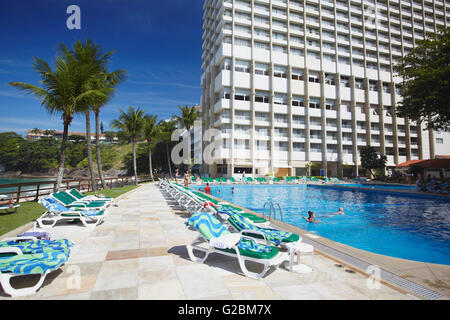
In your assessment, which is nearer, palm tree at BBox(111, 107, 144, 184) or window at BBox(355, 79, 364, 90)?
palm tree at BBox(111, 107, 144, 184)

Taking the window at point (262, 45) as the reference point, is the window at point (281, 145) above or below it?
below

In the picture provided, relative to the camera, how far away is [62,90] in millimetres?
10266

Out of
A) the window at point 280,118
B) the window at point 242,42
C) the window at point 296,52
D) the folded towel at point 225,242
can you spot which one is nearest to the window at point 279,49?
the window at point 296,52

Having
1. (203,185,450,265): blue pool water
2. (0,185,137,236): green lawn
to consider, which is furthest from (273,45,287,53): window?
(0,185,137,236): green lawn

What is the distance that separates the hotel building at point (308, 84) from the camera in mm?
37625

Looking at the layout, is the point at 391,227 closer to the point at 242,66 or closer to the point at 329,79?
the point at 242,66

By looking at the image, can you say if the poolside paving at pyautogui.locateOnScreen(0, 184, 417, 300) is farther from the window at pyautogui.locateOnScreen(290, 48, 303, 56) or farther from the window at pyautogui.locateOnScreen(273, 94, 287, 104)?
the window at pyautogui.locateOnScreen(290, 48, 303, 56)

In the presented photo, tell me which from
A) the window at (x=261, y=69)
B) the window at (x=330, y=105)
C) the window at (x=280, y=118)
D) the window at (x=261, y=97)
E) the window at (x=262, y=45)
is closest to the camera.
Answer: the window at (x=261, y=97)

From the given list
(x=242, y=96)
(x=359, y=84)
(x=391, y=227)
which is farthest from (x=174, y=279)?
(x=359, y=84)

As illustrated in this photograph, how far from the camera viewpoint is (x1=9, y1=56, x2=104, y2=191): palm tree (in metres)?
10.1

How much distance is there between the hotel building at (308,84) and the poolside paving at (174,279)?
31736 mm

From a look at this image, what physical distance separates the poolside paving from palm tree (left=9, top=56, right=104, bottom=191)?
7.90m

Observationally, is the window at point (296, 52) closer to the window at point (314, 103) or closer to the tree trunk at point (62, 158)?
the window at point (314, 103)
